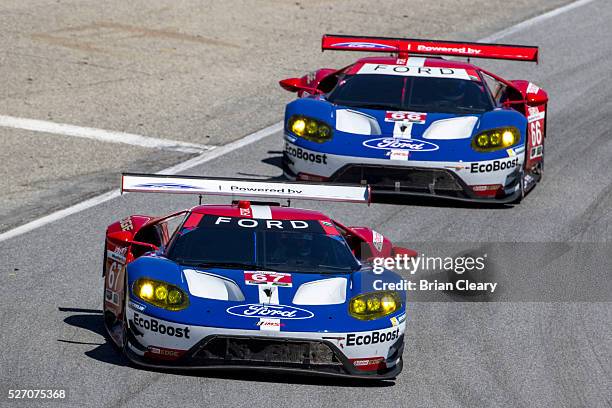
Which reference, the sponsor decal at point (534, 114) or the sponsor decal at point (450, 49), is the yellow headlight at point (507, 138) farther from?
the sponsor decal at point (450, 49)

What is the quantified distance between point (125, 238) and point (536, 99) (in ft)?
22.9

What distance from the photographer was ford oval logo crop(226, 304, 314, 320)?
349 inches

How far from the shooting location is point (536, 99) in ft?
51.7

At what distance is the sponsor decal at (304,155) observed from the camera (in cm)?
1442

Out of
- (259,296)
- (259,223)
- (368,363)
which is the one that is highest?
(259,223)

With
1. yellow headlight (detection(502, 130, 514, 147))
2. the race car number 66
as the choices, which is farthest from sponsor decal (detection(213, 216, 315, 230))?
yellow headlight (detection(502, 130, 514, 147))

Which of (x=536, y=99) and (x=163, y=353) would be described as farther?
(x=536, y=99)

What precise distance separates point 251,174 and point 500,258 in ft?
13.6

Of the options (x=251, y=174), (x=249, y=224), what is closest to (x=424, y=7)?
(x=251, y=174)

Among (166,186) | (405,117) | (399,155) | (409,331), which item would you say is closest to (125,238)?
(166,186)

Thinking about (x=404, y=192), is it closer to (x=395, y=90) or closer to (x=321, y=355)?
(x=395, y=90)

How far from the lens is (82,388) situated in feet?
28.6

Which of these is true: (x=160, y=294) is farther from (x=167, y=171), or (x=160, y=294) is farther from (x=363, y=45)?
(x=363, y=45)

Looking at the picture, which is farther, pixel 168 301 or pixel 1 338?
pixel 1 338
